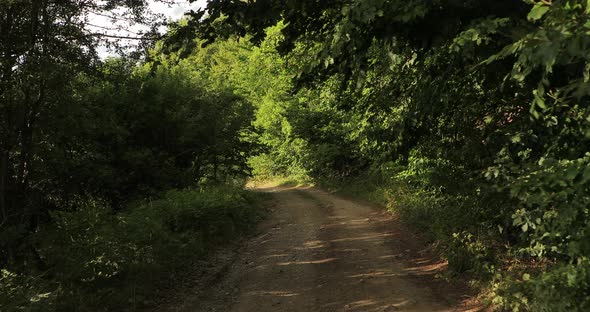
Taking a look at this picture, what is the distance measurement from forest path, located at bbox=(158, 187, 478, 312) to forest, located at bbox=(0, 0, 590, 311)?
717 millimetres

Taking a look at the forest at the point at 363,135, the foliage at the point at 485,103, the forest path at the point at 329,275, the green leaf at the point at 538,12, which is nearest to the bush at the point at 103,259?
the forest at the point at 363,135

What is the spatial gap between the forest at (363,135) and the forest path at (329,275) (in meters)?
0.72

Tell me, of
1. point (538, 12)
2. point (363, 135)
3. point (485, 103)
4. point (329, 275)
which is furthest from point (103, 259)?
point (538, 12)

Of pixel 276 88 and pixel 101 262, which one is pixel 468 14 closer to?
pixel 101 262

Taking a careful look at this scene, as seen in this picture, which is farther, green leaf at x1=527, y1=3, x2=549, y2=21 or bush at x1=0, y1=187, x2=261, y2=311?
bush at x1=0, y1=187, x2=261, y2=311

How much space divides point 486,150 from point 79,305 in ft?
20.8

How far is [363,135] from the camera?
9000 mm

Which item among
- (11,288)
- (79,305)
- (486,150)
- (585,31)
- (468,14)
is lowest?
(79,305)

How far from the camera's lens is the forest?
4.17 m

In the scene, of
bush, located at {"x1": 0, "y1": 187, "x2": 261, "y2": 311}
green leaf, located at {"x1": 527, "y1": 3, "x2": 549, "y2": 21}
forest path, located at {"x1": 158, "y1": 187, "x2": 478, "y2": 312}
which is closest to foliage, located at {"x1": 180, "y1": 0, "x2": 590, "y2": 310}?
green leaf, located at {"x1": 527, "y1": 3, "x2": 549, "y2": 21}

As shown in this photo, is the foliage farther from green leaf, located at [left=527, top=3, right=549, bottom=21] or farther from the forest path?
the forest path

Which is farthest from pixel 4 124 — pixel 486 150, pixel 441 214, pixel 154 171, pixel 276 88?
pixel 276 88

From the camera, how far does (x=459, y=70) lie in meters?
6.03

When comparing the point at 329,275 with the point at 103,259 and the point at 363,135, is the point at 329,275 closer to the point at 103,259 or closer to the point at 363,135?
the point at 363,135
